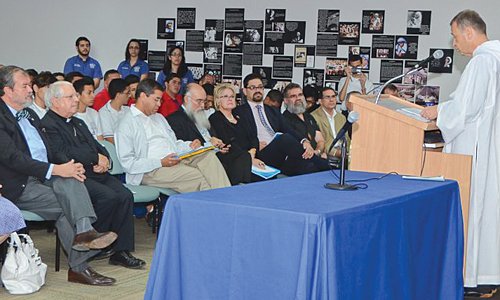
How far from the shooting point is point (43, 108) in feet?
20.2

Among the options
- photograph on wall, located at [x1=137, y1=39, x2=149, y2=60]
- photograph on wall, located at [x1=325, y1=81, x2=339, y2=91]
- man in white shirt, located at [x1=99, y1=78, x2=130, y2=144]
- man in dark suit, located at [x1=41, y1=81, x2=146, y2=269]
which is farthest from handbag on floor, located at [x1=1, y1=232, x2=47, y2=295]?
photograph on wall, located at [x1=137, y1=39, x2=149, y2=60]

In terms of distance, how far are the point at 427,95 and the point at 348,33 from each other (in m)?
1.30

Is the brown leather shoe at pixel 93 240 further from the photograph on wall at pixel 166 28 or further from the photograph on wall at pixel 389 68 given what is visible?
the photograph on wall at pixel 166 28

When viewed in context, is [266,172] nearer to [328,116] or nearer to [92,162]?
[92,162]

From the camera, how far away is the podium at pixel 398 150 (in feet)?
13.7

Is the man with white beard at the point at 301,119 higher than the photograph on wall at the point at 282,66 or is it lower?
lower

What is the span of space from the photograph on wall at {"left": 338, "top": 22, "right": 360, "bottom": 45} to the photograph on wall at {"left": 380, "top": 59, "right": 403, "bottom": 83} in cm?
46

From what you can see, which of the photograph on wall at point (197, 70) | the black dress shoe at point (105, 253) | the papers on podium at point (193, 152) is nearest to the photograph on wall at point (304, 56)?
the photograph on wall at point (197, 70)

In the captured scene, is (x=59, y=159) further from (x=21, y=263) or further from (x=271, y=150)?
(x=271, y=150)

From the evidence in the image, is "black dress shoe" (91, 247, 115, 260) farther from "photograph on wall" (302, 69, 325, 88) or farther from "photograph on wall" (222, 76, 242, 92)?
"photograph on wall" (222, 76, 242, 92)

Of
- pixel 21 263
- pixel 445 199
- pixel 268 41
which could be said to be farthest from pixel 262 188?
pixel 268 41

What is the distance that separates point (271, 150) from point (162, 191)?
1299mm

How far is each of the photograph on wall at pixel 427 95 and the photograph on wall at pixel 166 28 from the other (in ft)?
11.7

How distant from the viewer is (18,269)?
14.6 ft
